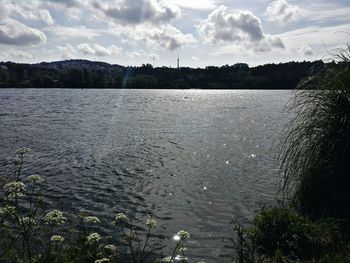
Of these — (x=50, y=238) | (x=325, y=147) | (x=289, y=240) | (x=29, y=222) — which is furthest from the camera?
(x=325, y=147)

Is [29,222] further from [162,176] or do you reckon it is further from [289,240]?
[162,176]

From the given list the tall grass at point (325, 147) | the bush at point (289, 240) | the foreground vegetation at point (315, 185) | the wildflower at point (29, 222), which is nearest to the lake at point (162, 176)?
the bush at point (289, 240)

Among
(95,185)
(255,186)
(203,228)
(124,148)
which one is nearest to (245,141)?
(124,148)

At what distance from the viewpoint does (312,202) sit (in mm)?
10938

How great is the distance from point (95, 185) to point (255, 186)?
743 centimetres

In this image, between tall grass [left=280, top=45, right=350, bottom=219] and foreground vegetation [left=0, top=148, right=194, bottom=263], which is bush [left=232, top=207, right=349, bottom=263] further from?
foreground vegetation [left=0, top=148, right=194, bottom=263]

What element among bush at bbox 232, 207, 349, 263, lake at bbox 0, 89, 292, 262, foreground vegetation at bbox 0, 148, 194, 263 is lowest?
lake at bbox 0, 89, 292, 262

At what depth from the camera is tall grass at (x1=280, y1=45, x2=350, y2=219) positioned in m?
10.3

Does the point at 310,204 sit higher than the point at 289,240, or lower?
higher

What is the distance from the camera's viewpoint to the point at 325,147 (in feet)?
34.5

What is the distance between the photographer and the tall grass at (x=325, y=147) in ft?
33.8

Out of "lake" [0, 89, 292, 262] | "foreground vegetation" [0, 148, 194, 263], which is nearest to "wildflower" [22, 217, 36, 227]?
"foreground vegetation" [0, 148, 194, 263]

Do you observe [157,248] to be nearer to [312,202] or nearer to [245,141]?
[312,202]

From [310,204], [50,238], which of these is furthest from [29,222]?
[310,204]
